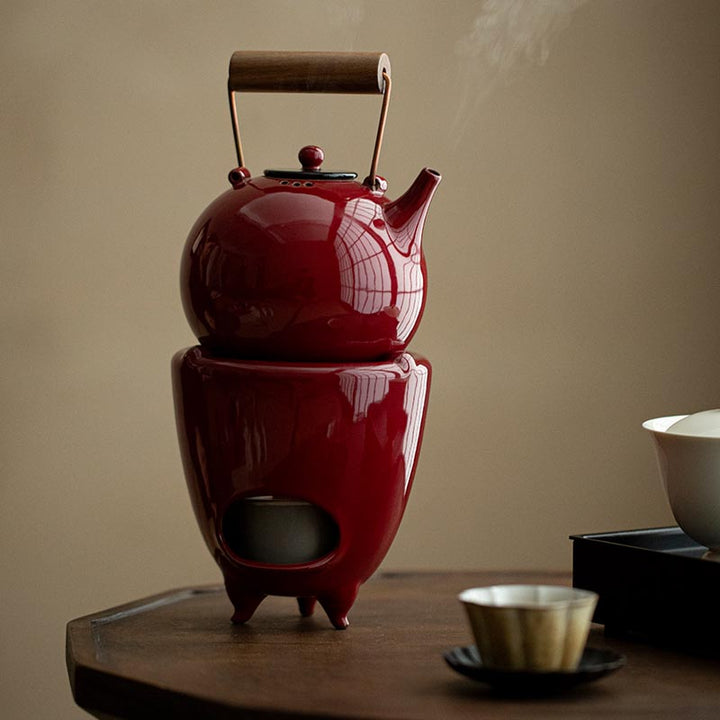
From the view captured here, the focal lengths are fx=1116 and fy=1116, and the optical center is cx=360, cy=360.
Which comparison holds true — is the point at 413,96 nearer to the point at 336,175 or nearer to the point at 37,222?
the point at 37,222

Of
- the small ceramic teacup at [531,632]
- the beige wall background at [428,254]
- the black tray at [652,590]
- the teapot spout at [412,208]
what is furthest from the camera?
the beige wall background at [428,254]

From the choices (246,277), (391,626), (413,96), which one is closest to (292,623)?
(391,626)

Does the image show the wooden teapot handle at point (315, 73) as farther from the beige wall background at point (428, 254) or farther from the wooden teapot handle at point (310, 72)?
the beige wall background at point (428, 254)

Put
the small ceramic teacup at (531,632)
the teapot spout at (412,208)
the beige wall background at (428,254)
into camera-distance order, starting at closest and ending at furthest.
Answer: the small ceramic teacup at (531,632) < the teapot spout at (412,208) < the beige wall background at (428,254)

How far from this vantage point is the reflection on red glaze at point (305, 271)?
933 millimetres

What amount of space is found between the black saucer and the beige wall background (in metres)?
1.09

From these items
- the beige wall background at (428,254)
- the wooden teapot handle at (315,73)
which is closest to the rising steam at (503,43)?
the beige wall background at (428,254)

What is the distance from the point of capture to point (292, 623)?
1043 millimetres

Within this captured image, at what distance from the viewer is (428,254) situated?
6.07 feet

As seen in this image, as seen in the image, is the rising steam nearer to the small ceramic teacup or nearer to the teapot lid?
the teapot lid

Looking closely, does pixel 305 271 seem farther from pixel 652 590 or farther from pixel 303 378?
pixel 652 590

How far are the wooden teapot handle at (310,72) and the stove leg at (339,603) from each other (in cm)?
46

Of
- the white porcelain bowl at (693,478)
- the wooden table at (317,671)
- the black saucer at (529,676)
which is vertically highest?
the white porcelain bowl at (693,478)

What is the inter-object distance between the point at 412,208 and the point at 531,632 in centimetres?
40
